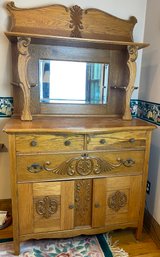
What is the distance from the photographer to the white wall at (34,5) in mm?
1638

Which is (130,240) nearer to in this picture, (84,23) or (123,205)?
(123,205)

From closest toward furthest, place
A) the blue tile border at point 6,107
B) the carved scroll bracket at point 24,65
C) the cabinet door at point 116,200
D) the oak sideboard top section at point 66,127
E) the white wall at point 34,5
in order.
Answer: the oak sideboard top section at point 66,127
the carved scroll bracket at point 24,65
the cabinet door at point 116,200
the white wall at point 34,5
the blue tile border at point 6,107

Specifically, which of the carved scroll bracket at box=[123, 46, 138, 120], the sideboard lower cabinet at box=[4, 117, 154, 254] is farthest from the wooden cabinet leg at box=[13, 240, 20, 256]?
the carved scroll bracket at box=[123, 46, 138, 120]

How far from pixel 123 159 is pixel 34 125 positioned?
2.15ft

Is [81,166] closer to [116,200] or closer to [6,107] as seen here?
[116,200]

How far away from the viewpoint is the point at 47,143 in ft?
4.52

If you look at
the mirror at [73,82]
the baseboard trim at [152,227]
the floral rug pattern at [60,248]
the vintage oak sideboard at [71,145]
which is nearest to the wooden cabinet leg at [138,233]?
the vintage oak sideboard at [71,145]

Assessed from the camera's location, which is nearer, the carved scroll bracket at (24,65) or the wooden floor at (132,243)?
the carved scroll bracket at (24,65)

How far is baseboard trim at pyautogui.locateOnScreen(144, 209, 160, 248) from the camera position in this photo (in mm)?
Answer: 1688

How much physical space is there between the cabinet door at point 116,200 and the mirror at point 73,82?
689 millimetres

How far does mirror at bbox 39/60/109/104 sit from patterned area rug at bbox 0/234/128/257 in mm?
1092

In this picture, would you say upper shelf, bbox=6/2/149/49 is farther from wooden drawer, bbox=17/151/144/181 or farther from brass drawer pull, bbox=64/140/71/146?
wooden drawer, bbox=17/151/144/181

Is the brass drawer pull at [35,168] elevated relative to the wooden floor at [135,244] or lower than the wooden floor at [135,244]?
elevated

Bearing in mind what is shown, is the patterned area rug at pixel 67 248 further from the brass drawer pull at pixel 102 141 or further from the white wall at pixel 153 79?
the brass drawer pull at pixel 102 141
